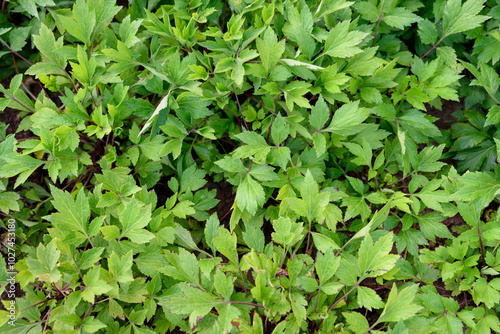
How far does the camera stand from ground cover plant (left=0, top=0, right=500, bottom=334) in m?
1.76

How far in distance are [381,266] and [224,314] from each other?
72 cm

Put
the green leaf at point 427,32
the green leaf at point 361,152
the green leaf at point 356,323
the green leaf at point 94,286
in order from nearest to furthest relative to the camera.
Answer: the green leaf at point 94,286 → the green leaf at point 356,323 → the green leaf at point 361,152 → the green leaf at point 427,32

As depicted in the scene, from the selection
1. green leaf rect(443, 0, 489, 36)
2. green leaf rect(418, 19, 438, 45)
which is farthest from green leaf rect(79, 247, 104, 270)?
green leaf rect(443, 0, 489, 36)

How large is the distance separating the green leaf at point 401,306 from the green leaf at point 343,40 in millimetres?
1130

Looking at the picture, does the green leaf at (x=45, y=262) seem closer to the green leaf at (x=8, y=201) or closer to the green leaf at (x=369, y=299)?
the green leaf at (x=8, y=201)

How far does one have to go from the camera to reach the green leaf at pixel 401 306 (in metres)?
1.66

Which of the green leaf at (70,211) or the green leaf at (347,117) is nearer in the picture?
the green leaf at (70,211)

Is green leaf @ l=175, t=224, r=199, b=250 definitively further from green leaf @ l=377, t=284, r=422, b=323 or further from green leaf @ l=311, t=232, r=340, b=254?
green leaf @ l=377, t=284, r=422, b=323

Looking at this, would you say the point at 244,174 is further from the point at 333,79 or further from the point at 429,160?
the point at 429,160

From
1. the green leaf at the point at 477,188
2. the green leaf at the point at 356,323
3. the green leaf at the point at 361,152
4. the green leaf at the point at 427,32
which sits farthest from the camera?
the green leaf at the point at 427,32

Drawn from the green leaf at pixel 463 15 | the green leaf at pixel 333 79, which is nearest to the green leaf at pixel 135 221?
the green leaf at pixel 333 79

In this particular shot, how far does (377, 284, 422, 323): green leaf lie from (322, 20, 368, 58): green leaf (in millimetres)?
1130

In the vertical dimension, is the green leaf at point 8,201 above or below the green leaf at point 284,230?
below

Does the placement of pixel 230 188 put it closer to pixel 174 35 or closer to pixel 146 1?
pixel 174 35
